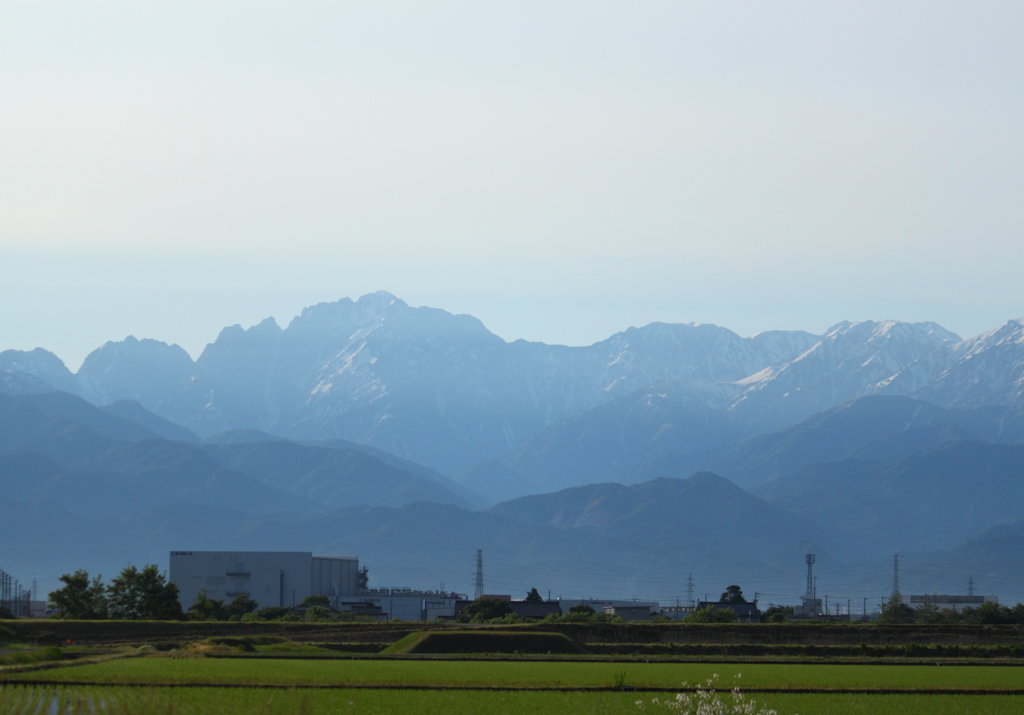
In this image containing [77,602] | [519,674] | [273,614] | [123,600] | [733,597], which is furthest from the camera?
[733,597]

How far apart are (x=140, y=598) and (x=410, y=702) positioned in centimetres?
6545

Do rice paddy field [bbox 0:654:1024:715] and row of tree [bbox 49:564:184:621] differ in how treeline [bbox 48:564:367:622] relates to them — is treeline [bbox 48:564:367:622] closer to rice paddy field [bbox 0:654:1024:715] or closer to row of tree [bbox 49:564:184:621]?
row of tree [bbox 49:564:184:621]

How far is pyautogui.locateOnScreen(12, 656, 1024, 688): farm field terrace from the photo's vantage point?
53.2 m

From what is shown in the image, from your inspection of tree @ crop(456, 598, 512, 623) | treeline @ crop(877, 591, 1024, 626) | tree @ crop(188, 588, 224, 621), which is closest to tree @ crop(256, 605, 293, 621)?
tree @ crop(188, 588, 224, 621)

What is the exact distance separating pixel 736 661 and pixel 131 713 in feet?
139

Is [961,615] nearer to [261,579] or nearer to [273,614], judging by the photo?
[273,614]

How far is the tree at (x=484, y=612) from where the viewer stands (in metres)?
131

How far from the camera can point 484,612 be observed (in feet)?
434

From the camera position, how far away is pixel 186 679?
52.4 m

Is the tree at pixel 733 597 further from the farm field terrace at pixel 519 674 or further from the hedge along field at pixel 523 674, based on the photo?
the hedge along field at pixel 523 674

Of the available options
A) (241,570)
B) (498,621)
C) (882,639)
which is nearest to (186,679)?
(882,639)

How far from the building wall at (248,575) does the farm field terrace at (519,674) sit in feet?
345

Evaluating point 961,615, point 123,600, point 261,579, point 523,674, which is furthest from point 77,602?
point 961,615

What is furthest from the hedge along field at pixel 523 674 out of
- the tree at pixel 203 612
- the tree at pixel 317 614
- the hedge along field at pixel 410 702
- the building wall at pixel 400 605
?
the building wall at pixel 400 605
